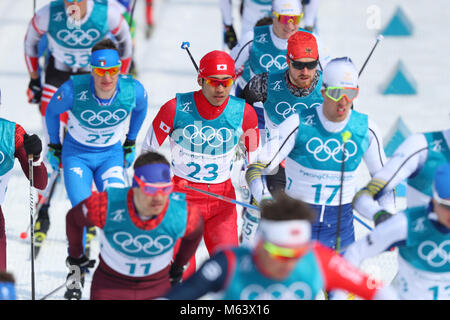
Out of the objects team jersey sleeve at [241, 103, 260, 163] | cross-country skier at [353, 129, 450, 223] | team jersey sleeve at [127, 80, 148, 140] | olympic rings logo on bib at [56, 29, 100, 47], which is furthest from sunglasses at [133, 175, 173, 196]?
olympic rings logo on bib at [56, 29, 100, 47]

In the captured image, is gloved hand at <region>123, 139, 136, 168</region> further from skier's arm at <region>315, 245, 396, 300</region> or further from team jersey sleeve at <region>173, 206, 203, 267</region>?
skier's arm at <region>315, 245, 396, 300</region>

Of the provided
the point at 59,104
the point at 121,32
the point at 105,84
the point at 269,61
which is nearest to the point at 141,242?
the point at 105,84

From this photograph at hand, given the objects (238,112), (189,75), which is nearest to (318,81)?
(238,112)

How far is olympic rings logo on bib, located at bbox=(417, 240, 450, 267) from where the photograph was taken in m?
5.21

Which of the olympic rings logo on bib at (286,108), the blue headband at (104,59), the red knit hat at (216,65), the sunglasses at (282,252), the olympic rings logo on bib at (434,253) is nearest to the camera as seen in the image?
the sunglasses at (282,252)

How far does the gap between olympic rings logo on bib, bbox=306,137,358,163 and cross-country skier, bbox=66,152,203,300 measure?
3.35 ft

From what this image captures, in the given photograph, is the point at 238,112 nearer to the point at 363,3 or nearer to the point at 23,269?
the point at 23,269

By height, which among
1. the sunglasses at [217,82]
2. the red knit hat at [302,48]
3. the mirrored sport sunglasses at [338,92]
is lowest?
the sunglasses at [217,82]

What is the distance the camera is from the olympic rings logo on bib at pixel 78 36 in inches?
358

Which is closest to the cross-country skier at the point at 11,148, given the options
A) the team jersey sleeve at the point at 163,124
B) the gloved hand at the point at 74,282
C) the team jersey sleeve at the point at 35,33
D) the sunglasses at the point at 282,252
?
Result: the gloved hand at the point at 74,282

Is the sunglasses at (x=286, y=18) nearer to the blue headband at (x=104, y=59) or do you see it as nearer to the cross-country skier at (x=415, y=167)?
the blue headband at (x=104, y=59)

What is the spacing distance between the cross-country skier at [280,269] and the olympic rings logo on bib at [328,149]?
4.70 ft

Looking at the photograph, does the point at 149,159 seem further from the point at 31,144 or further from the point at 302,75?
the point at 302,75

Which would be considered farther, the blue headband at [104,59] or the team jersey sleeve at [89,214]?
the blue headband at [104,59]
